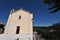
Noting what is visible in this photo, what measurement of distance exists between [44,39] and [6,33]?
380 inches

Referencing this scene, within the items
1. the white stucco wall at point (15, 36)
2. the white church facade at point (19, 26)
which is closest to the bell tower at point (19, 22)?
the white church facade at point (19, 26)

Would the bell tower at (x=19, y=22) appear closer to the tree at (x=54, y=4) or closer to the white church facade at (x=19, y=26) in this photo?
the white church facade at (x=19, y=26)

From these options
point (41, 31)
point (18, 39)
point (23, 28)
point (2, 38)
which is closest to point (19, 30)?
point (23, 28)

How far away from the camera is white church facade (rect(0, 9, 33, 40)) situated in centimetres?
1798

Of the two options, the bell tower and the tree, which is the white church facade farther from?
the tree

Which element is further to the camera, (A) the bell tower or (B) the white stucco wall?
(A) the bell tower

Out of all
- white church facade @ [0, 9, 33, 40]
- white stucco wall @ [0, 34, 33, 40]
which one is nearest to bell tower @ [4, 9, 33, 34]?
white church facade @ [0, 9, 33, 40]

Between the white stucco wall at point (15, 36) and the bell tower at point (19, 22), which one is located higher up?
the bell tower at point (19, 22)

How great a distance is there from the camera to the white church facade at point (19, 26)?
708 inches

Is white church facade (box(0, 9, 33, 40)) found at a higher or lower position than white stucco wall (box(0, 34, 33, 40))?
higher

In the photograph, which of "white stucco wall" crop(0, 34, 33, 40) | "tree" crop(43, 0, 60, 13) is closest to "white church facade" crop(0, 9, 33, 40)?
"white stucco wall" crop(0, 34, 33, 40)

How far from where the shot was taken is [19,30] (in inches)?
769

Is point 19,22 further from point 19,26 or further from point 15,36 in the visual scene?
point 15,36

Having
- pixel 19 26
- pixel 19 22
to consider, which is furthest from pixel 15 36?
pixel 19 22
